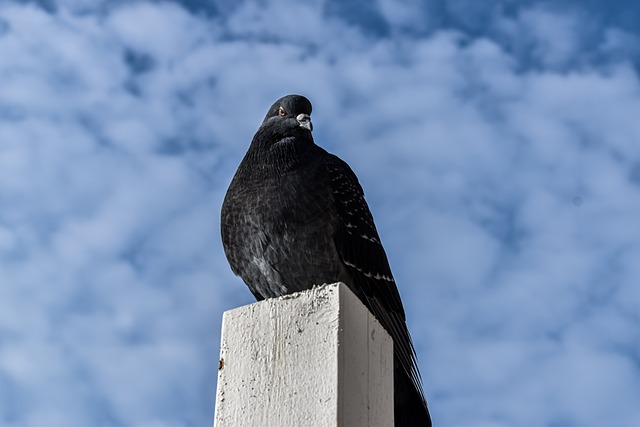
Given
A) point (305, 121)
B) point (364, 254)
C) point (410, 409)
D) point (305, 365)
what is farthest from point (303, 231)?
point (305, 365)

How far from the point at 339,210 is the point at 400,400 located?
1.36 metres

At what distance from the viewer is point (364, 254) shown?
5543mm

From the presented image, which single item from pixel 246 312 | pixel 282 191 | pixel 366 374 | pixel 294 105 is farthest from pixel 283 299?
pixel 294 105

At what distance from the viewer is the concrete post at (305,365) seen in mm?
2445

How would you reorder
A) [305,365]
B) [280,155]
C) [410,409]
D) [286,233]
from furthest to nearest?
[280,155]
[286,233]
[410,409]
[305,365]

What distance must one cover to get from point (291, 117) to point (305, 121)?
13 centimetres

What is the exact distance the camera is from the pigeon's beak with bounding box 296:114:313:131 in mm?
5723

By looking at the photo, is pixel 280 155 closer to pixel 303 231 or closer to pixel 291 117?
pixel 291 117

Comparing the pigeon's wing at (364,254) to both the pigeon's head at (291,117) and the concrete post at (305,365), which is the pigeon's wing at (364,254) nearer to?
the pigeon's head at (291,117)

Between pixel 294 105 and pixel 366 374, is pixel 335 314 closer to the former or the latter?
pixel 366 374

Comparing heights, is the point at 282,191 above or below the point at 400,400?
above

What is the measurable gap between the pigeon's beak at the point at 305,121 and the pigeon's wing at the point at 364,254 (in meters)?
0.25

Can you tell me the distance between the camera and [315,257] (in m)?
5.16

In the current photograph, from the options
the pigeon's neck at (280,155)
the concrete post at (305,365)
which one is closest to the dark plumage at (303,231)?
the pigeon's neck at (280,155)
